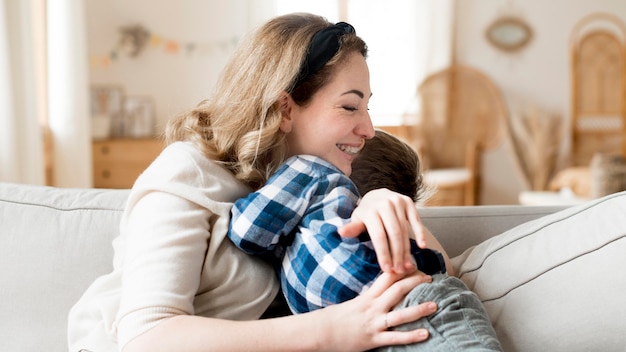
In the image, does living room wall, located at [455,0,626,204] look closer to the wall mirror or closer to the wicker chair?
the wall mirror

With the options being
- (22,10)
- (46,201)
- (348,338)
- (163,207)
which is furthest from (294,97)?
(22,10)

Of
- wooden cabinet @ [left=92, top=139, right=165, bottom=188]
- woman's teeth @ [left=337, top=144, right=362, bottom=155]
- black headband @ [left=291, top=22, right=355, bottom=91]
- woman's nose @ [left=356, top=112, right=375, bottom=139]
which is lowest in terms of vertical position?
wooden cabinet @ [left=92, top=139, right=165, bottom=188]

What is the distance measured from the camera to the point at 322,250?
1.20 meters

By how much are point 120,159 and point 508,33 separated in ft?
10.3

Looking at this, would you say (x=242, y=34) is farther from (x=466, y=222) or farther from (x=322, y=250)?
(x=322, y=250)

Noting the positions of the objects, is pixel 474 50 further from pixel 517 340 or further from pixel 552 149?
pixel 517 340

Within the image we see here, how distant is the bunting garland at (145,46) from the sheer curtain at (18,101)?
160 cm

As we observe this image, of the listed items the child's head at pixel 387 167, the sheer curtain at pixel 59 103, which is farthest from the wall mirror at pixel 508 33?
the child's head at pixel 387 167

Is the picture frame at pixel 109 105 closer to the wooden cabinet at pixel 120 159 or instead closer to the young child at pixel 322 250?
the wooden cabinet at pixel 120 159

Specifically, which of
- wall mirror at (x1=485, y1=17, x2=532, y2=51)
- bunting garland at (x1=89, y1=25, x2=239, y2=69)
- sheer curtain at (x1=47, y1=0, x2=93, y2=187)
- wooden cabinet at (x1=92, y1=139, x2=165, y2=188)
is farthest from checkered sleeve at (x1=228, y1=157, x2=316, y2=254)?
wall mirror at (x1=485, y1=17, x2=532, y2=51)

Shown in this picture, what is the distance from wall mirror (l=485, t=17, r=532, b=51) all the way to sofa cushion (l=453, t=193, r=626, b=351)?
16.2 ft

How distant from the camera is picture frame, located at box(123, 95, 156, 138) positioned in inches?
224

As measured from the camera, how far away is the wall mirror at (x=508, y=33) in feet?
19.8

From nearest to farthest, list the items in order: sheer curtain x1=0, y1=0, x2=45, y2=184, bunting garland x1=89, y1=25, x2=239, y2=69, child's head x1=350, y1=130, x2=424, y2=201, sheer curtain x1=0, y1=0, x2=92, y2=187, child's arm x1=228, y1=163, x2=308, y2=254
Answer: child's arm x1=228, y1=163, x2=308, y2=254
child's head x1=350, y1=130, x2=424, y2=201
sheer curtain x1=0, y1=0, x2=45, y2=184
sheer curtain x1=0, y1=0, x2=92, y2=187
bunting garland x1=89, y1=25, x2=239, y2=69
